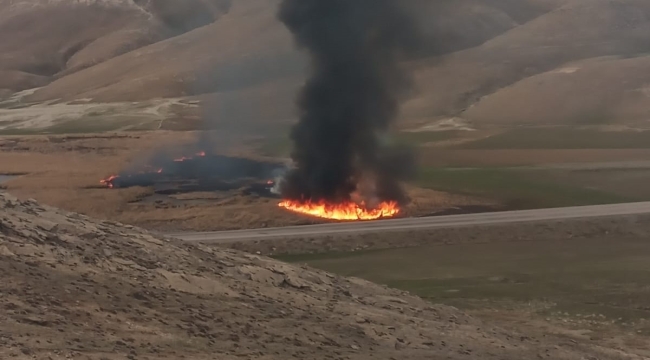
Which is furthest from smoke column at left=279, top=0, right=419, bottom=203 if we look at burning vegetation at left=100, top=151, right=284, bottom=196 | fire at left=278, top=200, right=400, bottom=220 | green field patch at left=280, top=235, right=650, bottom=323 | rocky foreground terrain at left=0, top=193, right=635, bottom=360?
rocky foreground terrain at left=0, top=193, right=635, bottom=360

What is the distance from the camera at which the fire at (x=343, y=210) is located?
77250mm

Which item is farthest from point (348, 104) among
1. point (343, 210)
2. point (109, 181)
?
point (109, 181)

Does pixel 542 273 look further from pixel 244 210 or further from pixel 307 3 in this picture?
pixel 307 3

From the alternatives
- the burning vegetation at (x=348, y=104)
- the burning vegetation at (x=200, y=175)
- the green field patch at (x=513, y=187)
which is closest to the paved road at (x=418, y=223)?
the green field patch at (x=513, y=187)

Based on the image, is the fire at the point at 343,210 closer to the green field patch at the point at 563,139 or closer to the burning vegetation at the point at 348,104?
the burning vegetation at the point at 348,104

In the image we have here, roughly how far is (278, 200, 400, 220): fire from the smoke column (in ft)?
3.06

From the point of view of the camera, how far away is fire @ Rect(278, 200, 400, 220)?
Answer: 3041 inches

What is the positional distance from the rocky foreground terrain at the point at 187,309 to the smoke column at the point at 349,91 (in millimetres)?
47484

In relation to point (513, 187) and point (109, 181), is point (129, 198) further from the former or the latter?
point (513, 187)

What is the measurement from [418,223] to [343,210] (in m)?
12.0

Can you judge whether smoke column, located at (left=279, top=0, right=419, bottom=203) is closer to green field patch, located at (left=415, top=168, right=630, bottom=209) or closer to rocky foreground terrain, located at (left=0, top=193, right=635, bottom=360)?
green field patch, located at (left=415, top=168, right=630, bottom=209)

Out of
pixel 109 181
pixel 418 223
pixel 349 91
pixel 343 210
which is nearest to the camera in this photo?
pixel 418 223

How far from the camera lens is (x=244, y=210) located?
3051 inches

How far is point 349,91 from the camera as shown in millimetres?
81250
